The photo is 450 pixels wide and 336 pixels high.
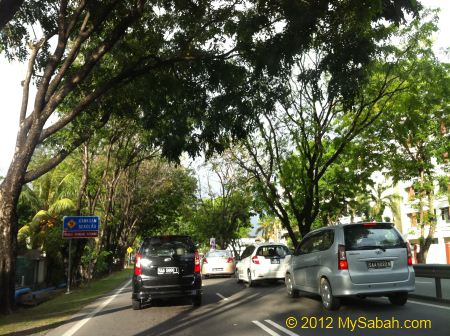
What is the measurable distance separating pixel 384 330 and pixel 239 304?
476cm

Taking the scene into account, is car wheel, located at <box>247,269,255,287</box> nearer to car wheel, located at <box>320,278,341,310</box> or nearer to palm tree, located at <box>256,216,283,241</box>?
car wheel, located at <box>320,278,341,310</box>

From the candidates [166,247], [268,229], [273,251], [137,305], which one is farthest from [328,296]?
[268,229]

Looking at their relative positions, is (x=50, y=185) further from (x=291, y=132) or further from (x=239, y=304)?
(x=239, y=304)

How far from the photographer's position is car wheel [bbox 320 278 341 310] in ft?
30.8

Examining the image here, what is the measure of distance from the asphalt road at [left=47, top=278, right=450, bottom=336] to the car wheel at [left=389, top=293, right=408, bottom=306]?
0.56ft

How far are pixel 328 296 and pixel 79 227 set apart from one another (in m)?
12.7

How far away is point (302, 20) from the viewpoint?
10.1 meters

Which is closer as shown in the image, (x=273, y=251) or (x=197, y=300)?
(x=197, y=300)

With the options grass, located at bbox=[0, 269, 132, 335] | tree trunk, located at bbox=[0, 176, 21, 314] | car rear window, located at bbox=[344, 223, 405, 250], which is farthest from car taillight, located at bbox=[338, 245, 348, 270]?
tree trunk, located at bbox=[0, 176, 21, 314]

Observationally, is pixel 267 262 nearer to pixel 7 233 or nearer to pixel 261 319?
pixel 261 319

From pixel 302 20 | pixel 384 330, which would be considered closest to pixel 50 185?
pixel 302 20

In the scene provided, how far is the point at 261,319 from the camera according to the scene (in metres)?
8.98

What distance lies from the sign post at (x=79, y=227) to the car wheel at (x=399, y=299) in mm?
12918

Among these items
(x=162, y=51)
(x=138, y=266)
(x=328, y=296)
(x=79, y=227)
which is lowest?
(x=328, y=296)
